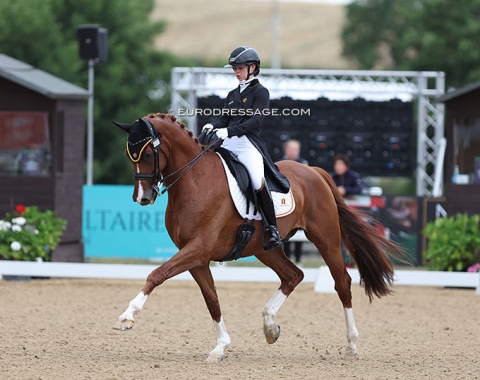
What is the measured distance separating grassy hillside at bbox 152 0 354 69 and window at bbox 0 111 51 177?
7324 centimetres

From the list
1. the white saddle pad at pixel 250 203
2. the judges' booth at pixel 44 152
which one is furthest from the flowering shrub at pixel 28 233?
the white saddle pad at pixel 250 203

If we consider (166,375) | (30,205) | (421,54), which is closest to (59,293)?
(30,205)

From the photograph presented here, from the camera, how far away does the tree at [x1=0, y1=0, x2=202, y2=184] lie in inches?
1179

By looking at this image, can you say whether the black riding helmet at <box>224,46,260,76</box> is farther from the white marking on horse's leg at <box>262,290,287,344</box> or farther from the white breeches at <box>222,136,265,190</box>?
the white marking on horse's leg at <box>262,290,287,344</box>

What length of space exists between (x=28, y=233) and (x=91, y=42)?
13.6 ft

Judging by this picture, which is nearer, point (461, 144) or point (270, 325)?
point (270, 325)

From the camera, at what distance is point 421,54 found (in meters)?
37.7

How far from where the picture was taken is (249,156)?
8.47 m

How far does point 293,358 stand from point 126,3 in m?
26.5

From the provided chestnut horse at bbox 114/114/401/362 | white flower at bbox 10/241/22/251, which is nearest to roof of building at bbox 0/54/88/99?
white flower at bbox 10/241/22/251

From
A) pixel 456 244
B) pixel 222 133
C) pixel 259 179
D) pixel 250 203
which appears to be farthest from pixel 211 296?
pixel 456 244

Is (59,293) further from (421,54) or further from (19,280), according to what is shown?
(421,54)

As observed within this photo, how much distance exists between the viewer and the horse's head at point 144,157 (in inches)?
309

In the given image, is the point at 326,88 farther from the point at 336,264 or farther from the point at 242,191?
the point at 242,191
